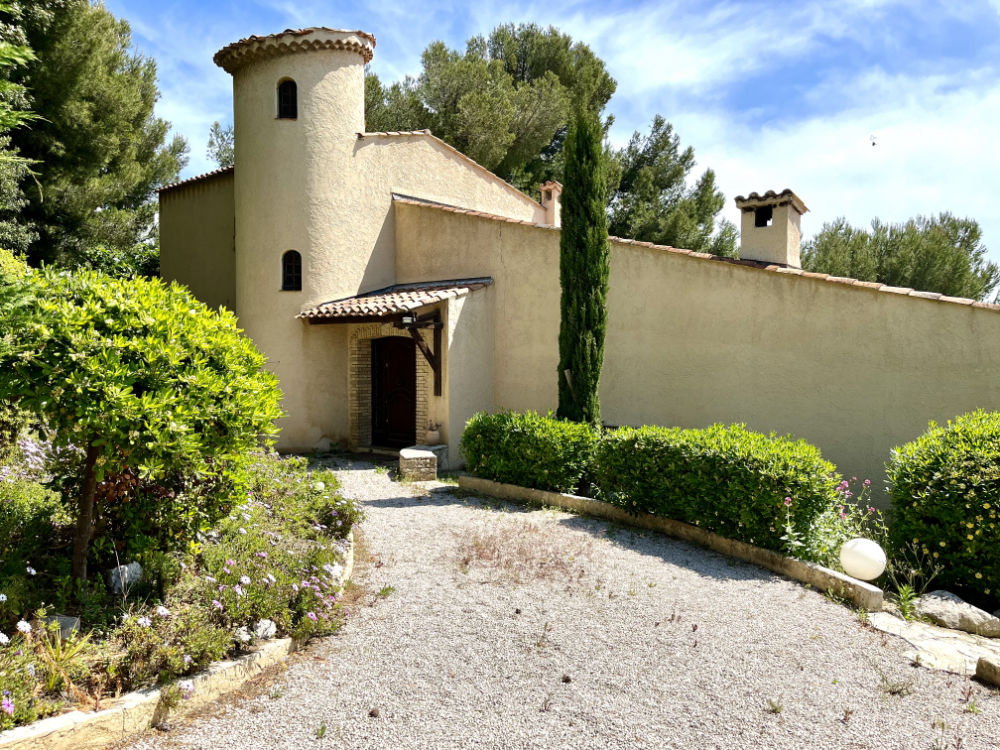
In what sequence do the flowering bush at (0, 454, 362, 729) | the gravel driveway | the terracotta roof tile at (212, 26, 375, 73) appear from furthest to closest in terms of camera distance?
1. the terracotta roof tile at (212, 26, 375, 73)
2. the gravel driveway
3. the flowering bush at (0, 454, 362, 729)

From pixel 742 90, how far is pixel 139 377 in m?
11.1

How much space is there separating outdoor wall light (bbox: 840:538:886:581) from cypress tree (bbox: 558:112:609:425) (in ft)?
14.0

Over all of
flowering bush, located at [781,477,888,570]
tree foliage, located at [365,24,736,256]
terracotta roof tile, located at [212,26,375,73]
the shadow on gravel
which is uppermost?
tree foliage, located at [365,24,736,256]

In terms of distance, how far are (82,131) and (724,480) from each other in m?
16.4

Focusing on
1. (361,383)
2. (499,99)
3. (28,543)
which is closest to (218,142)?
(499,99)

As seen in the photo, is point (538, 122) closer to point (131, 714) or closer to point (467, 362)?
point (467, 362)

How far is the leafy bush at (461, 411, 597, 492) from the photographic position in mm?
8562

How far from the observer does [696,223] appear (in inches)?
987

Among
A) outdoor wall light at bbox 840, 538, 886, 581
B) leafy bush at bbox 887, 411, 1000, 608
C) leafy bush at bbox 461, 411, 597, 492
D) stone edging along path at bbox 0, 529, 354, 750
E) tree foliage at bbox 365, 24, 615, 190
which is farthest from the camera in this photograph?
tree foliage at bbox 365, 24, 615, 190

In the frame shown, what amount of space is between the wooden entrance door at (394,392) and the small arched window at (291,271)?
197 centimetres

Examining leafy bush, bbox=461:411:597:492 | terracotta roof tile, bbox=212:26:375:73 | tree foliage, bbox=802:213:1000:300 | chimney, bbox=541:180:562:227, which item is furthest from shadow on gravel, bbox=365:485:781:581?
tree foliage, bbox=802:213:1000:300

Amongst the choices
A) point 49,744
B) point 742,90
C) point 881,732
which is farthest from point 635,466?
point 742,90

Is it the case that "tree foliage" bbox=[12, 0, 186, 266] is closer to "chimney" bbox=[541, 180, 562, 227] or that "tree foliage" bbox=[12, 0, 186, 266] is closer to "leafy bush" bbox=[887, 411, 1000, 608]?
"chimney" bbox=[541, 180, 562, 227]

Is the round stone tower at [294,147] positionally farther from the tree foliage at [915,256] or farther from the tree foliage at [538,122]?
the tree foliage at [915,256]
